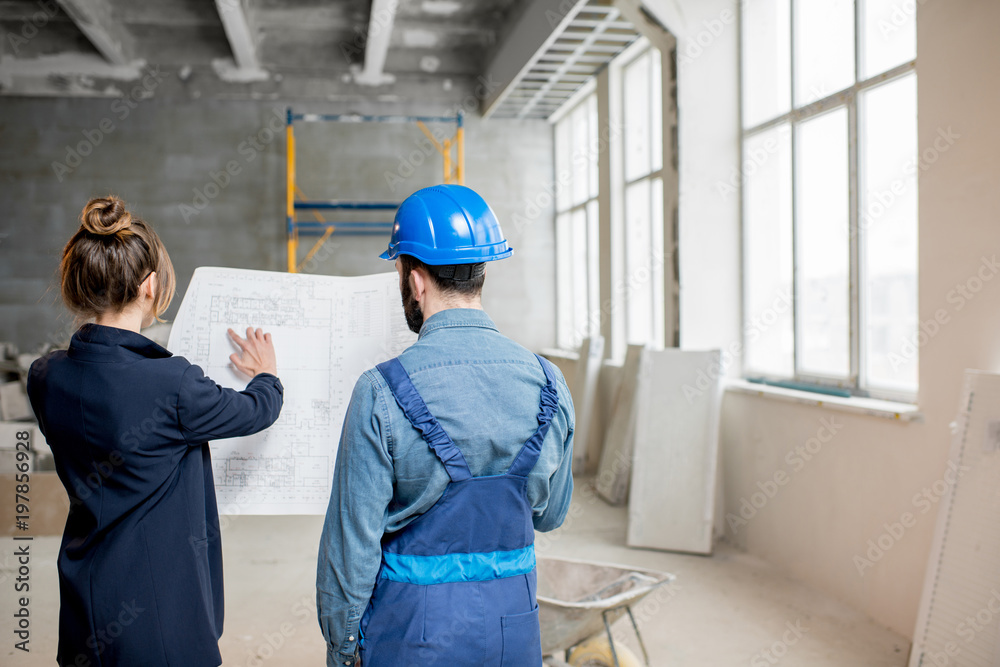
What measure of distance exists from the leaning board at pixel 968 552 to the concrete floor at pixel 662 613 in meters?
0.39

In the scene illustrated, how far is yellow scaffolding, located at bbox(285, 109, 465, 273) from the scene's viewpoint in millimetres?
7746

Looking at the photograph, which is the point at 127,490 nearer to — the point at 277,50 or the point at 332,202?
the point at 332,202

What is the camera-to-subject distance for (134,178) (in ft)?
27.0

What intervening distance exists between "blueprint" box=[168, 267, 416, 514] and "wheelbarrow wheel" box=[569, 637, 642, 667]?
1337mm

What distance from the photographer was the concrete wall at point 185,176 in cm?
812

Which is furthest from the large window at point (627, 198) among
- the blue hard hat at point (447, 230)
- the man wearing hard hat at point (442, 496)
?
the man wearing hard hat at point (442, 496)

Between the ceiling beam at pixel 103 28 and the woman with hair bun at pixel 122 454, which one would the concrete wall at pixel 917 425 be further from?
the ceiling beam at pixel 103 28

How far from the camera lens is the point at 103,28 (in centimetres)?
716

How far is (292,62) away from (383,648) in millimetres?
8259

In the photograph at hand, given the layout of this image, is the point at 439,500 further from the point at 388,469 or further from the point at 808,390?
the point at 808,390

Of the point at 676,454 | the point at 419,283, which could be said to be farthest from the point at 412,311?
the point at 676,454

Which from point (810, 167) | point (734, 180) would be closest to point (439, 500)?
point (810, 167)

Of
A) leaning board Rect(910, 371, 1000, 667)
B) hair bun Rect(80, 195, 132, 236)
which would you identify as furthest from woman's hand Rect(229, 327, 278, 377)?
leaning board Rect(910, 371, 1000, 667)

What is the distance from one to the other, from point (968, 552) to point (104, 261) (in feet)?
9.85
